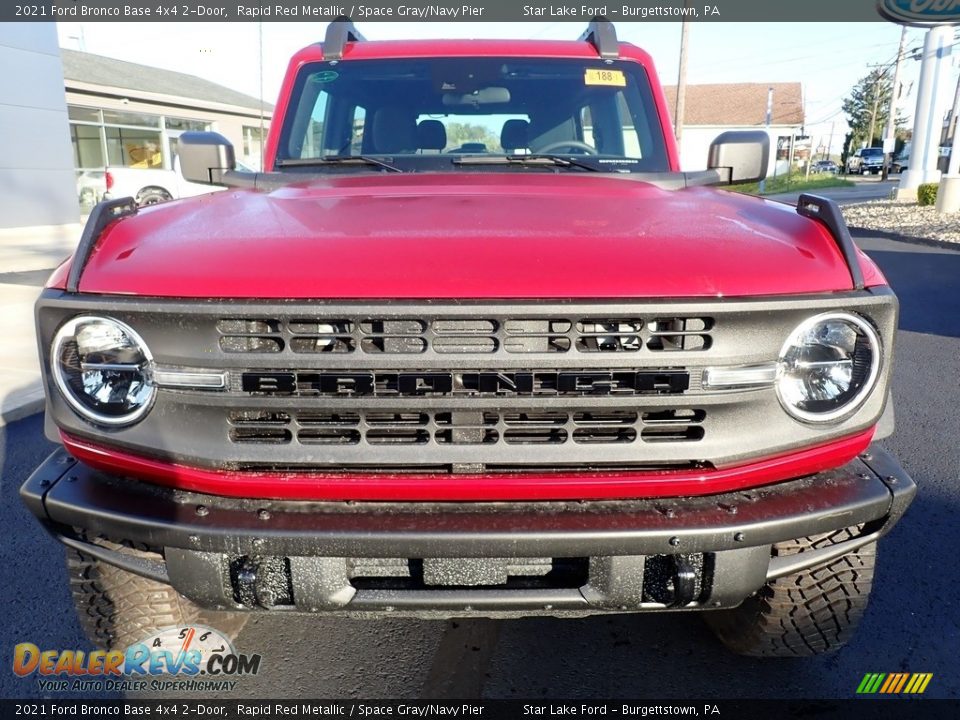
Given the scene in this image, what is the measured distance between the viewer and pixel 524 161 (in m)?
2.76

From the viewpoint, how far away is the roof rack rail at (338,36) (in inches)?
126

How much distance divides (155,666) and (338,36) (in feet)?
8.87

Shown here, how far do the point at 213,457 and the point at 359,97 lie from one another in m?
2.01

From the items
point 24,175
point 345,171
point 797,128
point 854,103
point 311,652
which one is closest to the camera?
point 311,652

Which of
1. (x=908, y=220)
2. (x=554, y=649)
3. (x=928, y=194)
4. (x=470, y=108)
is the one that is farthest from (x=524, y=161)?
(x=928, y=194)

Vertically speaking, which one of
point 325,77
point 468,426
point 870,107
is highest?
point 870,107

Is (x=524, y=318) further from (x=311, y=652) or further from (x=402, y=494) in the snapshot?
(x=311, y=652)

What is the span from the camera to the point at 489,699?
228 centimetres

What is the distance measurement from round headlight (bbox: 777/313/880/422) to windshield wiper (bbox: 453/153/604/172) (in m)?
1.30

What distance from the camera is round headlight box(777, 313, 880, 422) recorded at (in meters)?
1.75

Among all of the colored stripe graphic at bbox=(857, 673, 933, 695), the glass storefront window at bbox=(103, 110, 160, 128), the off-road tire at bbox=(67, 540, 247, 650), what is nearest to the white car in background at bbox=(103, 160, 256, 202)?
the glass storefront window at bbox=(103, 110, 160, 128)

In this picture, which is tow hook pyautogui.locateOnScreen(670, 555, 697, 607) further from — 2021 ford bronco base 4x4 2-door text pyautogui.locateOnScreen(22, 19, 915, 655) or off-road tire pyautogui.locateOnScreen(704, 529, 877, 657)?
off-road tire pyautogui.locateOnScreen(704, 529, 877, 657)


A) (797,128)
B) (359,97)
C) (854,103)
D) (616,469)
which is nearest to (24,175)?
(359,97)

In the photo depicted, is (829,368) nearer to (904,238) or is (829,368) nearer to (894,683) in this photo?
(894,683)
